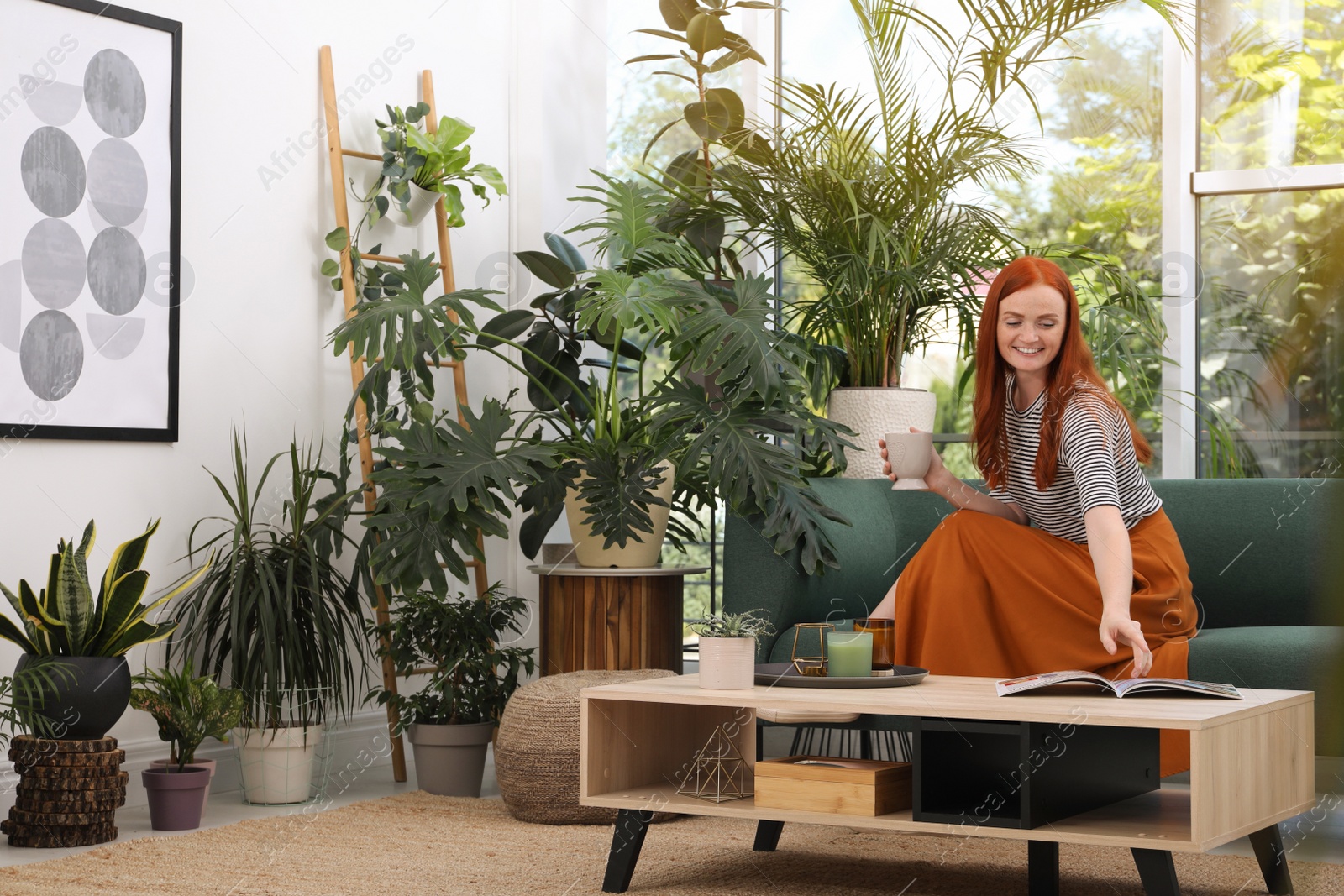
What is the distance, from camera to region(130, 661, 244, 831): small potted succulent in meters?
2.84

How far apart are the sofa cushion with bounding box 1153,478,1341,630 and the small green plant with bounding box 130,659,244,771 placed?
216 centimetres

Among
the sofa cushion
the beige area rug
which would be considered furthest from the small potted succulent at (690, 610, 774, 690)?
the sofa cushion

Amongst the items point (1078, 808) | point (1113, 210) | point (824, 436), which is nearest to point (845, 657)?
point (1078, 808)

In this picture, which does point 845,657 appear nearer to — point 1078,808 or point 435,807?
point 1078,808

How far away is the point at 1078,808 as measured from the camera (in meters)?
1.96

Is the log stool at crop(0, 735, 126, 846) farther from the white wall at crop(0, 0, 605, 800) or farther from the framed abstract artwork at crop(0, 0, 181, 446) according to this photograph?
the framed abstract artwork at crop(0, 0, 181, 446)

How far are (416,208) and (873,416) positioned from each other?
148cm

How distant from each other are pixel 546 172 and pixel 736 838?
7.95 ft

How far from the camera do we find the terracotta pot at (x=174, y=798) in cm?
283

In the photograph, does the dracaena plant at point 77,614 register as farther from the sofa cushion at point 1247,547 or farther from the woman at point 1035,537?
the sofa cushion at point 1247,547

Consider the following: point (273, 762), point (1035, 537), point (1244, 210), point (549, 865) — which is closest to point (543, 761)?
point (549, 865)

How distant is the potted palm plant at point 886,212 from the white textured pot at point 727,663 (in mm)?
1561

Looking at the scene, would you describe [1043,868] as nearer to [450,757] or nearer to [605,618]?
[605,618]

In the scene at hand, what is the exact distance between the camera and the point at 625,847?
7.29 ft
